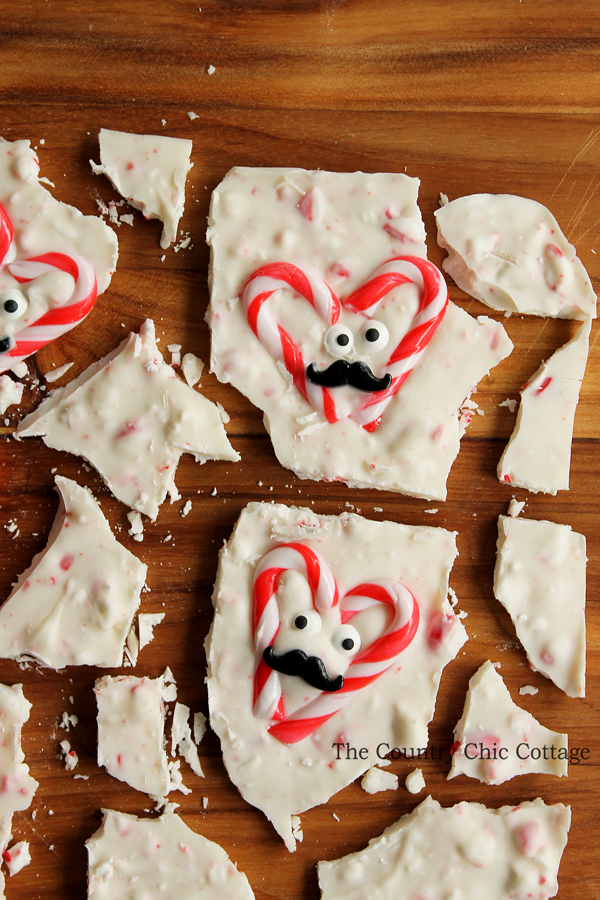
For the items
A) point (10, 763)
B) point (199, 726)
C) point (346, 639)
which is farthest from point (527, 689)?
point (10, 763)

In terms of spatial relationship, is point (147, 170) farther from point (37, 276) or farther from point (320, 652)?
point (320, 652)

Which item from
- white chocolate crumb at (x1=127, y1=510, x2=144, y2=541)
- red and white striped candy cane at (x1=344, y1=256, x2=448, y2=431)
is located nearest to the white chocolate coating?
white chocolate crumb at (x1=127, y1=510, x2=144, y2=541)

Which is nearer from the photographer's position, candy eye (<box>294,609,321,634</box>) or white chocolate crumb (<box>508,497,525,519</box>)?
candy eye (<box>294,609,321,634</box>)

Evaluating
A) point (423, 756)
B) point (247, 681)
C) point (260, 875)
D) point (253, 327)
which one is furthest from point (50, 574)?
point (423, 756)

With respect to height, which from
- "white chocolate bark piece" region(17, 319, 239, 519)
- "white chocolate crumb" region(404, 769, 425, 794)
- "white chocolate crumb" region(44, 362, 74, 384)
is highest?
"white chocolate crumb" region(44, 362, 74, 384)

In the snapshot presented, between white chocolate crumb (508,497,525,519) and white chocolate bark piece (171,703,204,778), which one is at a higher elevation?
white chocolate crumb (508,497,525,519)

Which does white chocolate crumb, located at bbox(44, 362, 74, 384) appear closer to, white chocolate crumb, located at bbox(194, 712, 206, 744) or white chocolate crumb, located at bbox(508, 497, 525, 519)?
white chocolate crumb, located at bbox(194, 712, 206, 744)

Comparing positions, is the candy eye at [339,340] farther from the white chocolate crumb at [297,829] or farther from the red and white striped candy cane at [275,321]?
the white chocolate crumb at [297,829]
